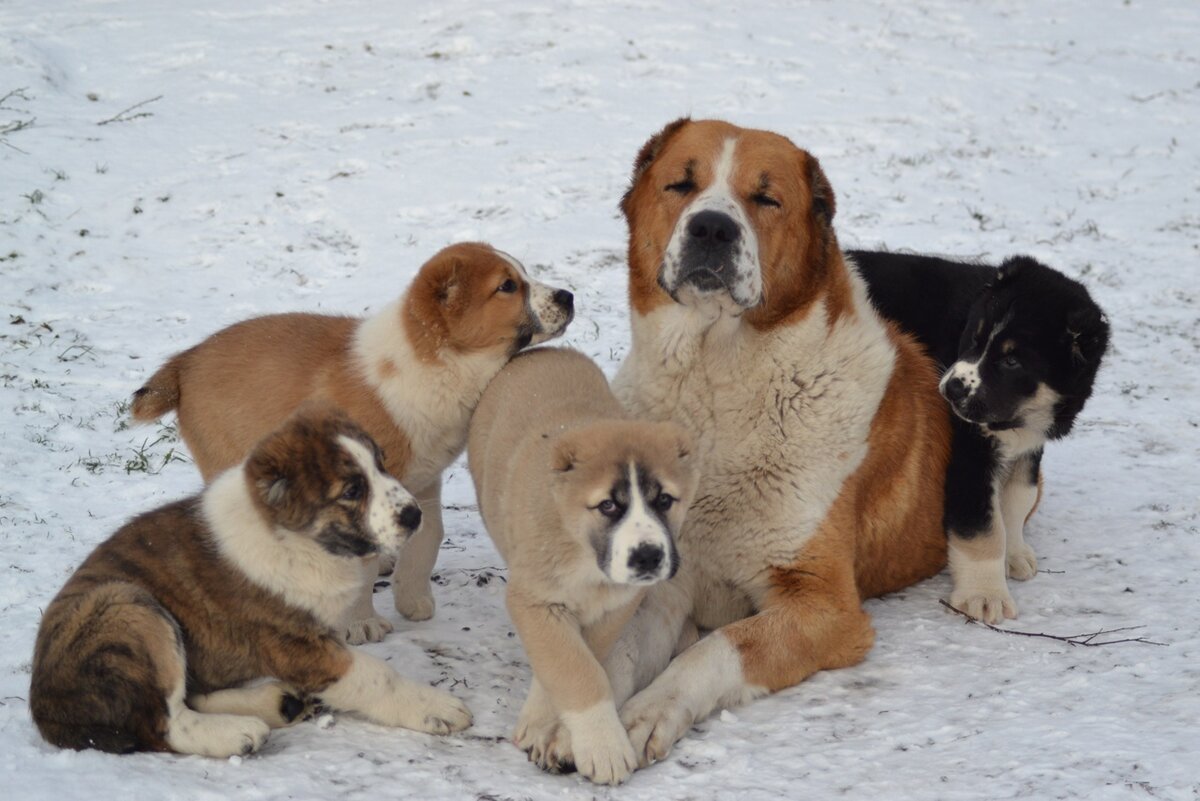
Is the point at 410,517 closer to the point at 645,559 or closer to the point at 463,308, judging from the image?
the point at 645,559

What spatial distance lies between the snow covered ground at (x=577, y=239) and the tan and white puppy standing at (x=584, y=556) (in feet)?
0.58

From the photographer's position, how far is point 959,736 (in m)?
4.12

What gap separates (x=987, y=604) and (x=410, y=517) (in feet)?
7.97

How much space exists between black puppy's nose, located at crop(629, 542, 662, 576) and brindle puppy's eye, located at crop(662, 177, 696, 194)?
1654 mm

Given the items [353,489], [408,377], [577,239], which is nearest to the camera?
[353,489]

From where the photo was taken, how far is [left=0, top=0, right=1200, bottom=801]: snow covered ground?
4070mm

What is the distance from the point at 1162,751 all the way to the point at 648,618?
1.88 m

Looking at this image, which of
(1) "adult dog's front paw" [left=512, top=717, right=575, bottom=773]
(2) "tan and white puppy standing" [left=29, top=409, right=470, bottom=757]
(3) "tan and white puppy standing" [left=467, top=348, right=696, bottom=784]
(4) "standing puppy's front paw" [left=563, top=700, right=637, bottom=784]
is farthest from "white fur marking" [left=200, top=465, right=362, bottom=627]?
(4) "standing puppy's front paw" [left=563, top=700, right=637, bottom=784]

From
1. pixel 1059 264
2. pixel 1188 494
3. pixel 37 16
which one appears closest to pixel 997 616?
pixel 1188 494

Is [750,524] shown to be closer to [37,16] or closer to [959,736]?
[959,736]

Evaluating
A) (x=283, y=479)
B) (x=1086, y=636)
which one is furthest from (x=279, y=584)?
(x=1086, y=636)

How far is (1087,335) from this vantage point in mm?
5062

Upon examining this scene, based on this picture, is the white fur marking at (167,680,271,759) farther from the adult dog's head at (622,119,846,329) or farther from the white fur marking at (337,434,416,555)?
the adult dog's head at (622,119,846,329)

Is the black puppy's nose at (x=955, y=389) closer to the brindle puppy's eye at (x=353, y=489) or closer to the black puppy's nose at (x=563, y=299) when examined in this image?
the black puppy's nose at (x=563, y=299)
